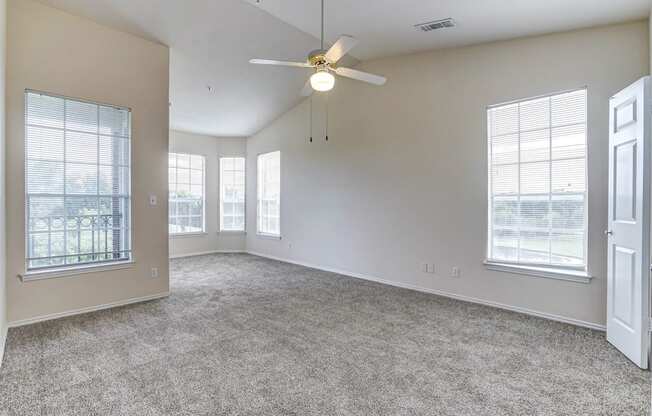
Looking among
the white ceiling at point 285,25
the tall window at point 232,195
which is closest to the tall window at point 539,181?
the white ceiling at point 285,25

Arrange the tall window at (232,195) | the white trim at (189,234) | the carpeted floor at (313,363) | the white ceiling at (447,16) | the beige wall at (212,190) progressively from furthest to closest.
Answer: the tall window at (232,195) < the beige wall at (212,190) < the white trim at (189,234) < the white ceiling at (447,16) < the carpeted floor at (313,363)

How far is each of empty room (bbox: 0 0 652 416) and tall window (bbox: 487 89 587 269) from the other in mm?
22

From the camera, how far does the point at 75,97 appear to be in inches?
147

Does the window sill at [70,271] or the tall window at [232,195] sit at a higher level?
the tall window at [232,195]

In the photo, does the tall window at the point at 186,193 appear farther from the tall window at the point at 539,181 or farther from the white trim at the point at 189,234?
the tall window at the point at 539,181

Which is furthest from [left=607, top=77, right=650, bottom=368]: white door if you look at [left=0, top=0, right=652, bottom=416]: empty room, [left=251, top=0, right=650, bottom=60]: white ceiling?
[left=251, top=0, right=650, bottom=60]: white ceiling

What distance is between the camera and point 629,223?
2.80 metres

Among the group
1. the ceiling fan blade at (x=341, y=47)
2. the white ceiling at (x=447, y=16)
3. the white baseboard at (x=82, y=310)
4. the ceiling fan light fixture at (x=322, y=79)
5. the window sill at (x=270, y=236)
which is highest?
the white ceiling at (x=447, y=16)

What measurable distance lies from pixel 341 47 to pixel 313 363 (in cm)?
248

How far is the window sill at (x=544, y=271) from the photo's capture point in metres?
3.51

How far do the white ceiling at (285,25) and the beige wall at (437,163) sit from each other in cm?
28

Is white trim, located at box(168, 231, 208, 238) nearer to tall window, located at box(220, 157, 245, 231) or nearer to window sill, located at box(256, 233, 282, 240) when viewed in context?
tall window, located at box(220, 157, 245, 231)

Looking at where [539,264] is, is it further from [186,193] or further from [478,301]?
[186,193]

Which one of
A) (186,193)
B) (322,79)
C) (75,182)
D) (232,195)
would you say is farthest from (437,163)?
(186,193)
